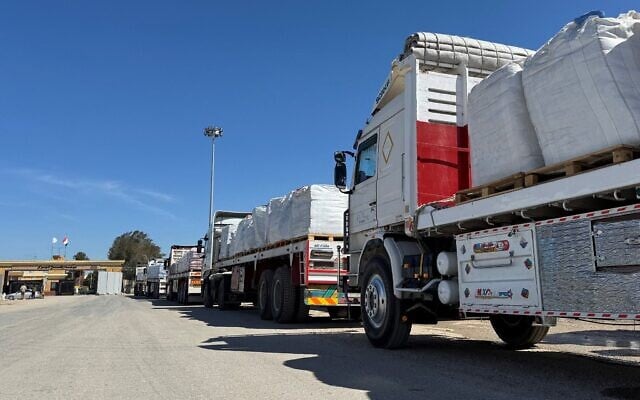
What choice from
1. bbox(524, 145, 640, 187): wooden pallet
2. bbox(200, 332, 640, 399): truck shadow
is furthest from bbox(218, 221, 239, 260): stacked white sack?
bbox(524, 145, 640, 187): wooden pallet

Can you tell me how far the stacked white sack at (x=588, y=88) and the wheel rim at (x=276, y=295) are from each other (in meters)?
9.36

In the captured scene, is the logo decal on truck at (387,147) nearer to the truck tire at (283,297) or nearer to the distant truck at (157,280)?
the truck tire at (283,297)

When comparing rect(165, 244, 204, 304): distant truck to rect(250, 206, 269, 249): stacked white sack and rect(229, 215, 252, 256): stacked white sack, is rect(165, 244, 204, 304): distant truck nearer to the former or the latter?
rect(229, 215, 252, 256): stacked white sack

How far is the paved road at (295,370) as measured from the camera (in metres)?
5.17

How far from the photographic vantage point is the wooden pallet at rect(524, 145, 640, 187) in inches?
169

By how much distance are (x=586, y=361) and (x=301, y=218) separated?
24.2 ft

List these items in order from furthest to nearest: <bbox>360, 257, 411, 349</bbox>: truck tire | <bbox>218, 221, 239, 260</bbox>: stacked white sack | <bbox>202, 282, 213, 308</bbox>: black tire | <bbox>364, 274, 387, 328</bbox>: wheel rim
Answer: <bbox>202, 282, 213, 308</bbox>: black tire, <bbox>218, 221, 239, 260</bbox>: stacked white sack, <bbox>364, 274, 387, 328</bbox>: wheel rim, <bbox>360, 257, 411, 349</bbox>: truck tire

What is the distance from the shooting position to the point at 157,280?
42.6m

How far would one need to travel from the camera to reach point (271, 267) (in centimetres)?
1516

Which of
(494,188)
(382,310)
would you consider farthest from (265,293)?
(494,188)

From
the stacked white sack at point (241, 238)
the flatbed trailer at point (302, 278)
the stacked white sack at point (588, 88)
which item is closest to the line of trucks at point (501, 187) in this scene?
the stacked white sack at point (588, 88)

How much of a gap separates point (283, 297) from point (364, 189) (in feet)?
17.4

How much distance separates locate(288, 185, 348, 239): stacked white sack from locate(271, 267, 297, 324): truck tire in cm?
105

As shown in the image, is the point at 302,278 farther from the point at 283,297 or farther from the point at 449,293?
the point at 449,293
